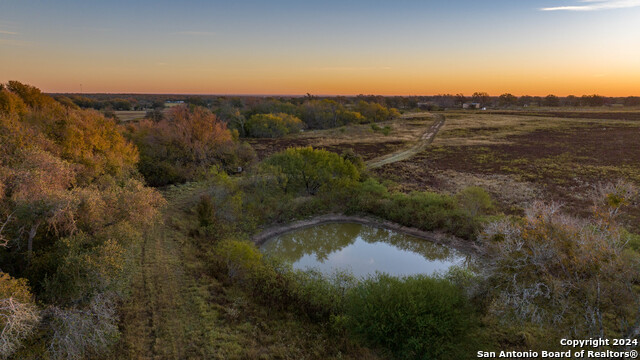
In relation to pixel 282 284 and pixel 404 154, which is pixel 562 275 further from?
pixel 404 154

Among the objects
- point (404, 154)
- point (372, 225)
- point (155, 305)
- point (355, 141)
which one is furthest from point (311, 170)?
point (355, 141)

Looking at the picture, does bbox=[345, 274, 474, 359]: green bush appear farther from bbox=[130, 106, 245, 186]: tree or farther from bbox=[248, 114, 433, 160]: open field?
bbox=[248, 114, 433, 160]: open field

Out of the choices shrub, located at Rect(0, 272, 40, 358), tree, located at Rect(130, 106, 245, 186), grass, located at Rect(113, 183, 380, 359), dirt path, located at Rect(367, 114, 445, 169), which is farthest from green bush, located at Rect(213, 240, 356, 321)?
dirt path, located at Rect(367, 114, 445, 169)

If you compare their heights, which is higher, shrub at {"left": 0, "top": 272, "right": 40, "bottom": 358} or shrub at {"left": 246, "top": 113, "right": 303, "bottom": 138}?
shrub at {"left": 246, "top": 113, "right": 303, "bottom": 138}

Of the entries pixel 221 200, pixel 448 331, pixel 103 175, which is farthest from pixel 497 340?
pixel 103 175

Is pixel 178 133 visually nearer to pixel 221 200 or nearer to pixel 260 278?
pixel 221 200
